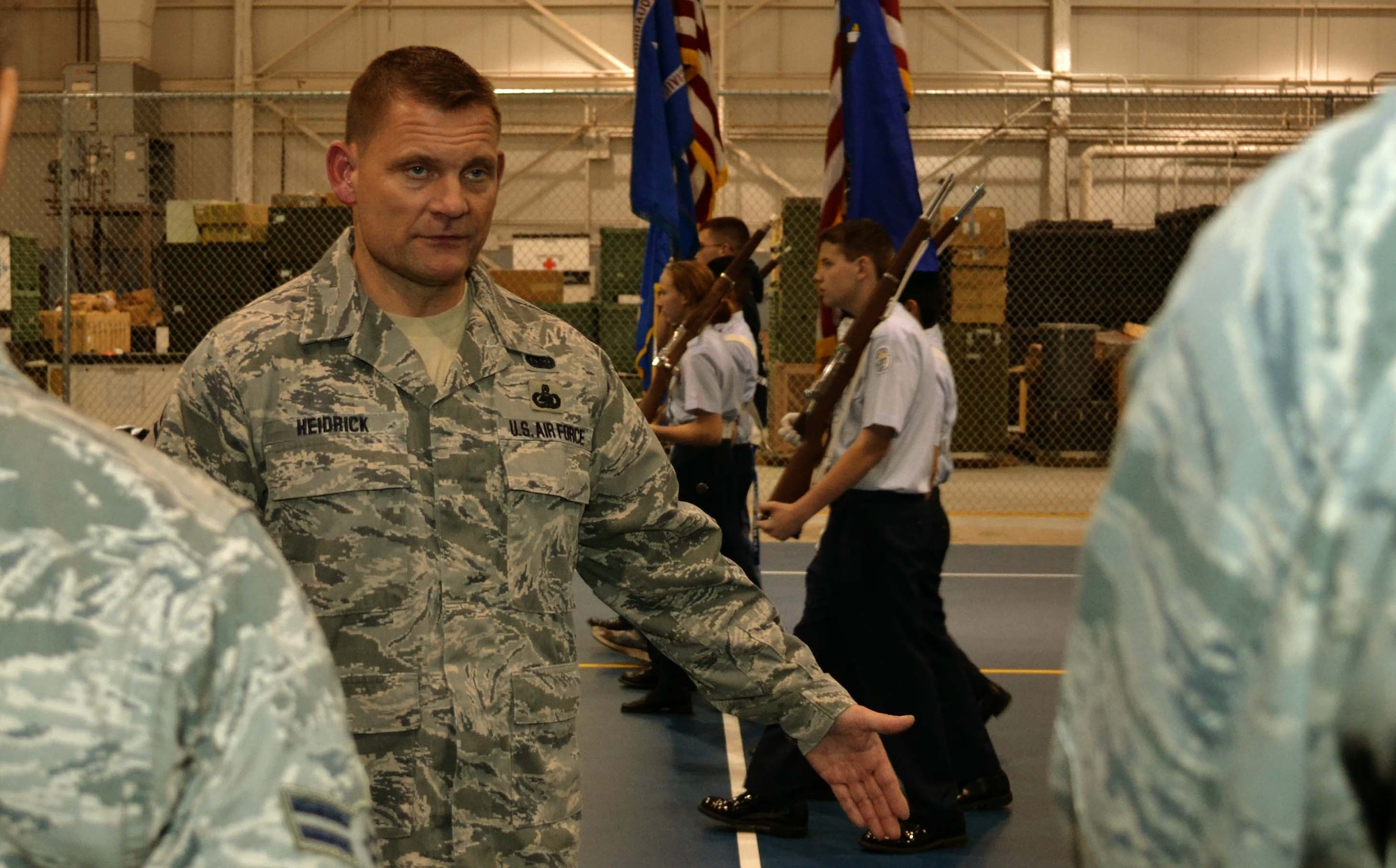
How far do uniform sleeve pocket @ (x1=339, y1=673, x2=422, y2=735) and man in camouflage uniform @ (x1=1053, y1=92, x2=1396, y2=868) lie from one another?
146cm

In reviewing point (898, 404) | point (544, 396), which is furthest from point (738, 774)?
point (544, 396)

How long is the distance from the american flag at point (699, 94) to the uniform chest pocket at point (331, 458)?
432cm

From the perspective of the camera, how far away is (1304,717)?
631 mm

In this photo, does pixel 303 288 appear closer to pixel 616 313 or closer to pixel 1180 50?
pixel 616 313

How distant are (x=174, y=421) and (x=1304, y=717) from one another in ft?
5.71

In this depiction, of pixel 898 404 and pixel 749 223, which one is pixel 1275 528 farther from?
pixel 749 223

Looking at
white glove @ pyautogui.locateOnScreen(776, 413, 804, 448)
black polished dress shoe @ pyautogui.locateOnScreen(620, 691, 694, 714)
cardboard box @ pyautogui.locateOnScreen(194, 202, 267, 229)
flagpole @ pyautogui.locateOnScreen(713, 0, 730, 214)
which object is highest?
flagpole @ pyautogui.locateOnScreen(713, 0, 730, 214)

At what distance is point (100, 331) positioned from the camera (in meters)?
11.7

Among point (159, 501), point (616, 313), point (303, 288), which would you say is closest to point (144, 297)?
point (616, 313)

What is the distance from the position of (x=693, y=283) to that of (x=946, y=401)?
5.14ft

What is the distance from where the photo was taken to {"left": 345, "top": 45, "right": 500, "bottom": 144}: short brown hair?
2191mm

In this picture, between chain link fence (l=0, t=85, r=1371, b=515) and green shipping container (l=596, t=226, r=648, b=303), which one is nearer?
chain link fence (l=0, t=85, r=1371, b=515)

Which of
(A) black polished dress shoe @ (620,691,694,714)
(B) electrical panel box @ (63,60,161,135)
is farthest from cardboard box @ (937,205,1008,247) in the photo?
(B) electrical panel box @ (63,60,161,135)

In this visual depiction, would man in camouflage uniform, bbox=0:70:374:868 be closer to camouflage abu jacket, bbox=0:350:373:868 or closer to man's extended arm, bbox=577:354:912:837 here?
camouflage abu jacket, bbox=0:350:373:868
